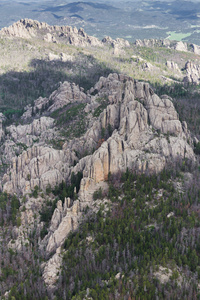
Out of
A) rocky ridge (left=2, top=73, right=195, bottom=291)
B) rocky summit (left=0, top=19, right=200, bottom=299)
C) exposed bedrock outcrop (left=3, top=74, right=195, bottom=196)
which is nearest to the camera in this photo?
rocky summit (left=0, top=19, right=200, bottom=299)

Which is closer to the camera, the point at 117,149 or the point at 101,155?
the point at 101,155

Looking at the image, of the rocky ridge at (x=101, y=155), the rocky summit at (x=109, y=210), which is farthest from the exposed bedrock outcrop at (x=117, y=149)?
the rocky summit at (x=109, y=210)

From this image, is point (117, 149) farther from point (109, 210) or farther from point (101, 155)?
point (109, 210)

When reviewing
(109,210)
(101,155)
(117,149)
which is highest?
(117,149)

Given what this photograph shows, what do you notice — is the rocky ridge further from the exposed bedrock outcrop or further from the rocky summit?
the rocky summit

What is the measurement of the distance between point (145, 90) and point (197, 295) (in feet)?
306

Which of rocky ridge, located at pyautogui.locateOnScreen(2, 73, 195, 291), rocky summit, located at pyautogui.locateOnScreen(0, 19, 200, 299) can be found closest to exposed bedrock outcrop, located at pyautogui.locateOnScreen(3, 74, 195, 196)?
rocky ridge, located at pyautogui.locateOnScreen(2, 73, 195, 291)

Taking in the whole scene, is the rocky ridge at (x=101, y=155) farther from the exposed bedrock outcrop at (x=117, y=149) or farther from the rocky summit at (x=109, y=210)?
Answer: the rocky summit at (x=109, y=210)

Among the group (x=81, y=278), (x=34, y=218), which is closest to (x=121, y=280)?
(x=81, y=278)

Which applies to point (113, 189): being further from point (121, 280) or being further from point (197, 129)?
point (197, 129)

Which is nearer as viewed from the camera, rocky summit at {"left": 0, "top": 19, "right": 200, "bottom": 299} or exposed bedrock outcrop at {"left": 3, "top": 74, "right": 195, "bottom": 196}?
rocky summit at {"left": 0, "top": 19, "right": 200, "bottom": 299}

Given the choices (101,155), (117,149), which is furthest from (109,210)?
(117,149)

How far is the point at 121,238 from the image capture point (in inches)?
3406

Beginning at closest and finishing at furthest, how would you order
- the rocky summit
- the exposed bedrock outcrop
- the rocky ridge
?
the rocky summit < the rocky ridge < the exposed bedrock outcrop
